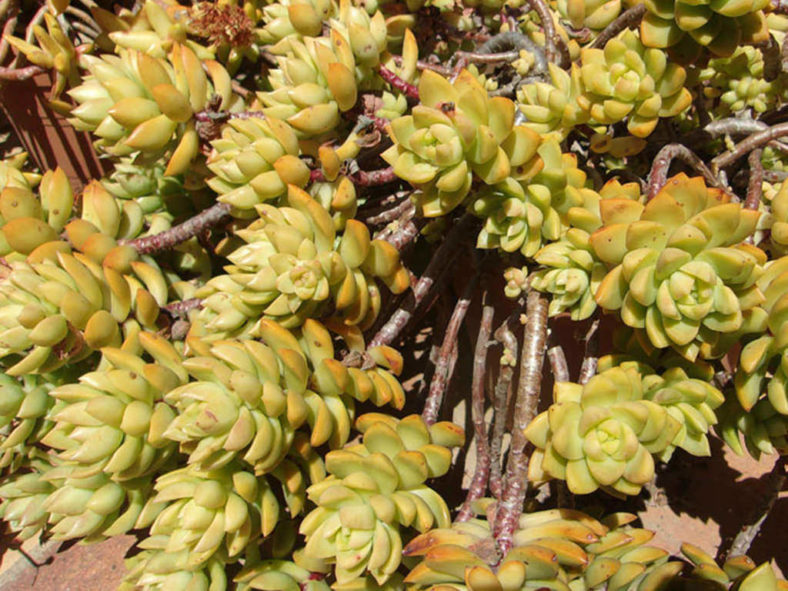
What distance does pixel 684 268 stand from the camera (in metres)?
0.71

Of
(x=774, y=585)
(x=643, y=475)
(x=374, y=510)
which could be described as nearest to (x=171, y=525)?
(x=374, y=510)

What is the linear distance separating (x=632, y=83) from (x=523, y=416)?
497 mm

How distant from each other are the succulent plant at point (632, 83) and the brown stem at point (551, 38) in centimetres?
19

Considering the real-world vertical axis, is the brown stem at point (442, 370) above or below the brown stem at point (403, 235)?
below

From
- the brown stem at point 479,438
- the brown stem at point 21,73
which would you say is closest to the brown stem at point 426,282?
the brown stem at point 479,438

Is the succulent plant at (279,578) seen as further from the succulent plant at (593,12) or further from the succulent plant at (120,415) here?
the succulent plant at (593,12)

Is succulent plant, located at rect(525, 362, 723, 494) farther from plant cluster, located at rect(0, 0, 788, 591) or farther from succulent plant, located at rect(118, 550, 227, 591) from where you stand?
succulent plant, located at rect(118, 550, 227, 591)

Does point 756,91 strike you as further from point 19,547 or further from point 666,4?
point 19,547

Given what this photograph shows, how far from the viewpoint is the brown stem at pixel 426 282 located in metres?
1.01

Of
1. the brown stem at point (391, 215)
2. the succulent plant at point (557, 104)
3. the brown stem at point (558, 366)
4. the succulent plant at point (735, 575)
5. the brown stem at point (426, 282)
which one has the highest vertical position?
the succulent plant at point (557, 104)

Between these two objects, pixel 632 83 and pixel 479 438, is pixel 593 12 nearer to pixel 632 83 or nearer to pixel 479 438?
pixel 632 83

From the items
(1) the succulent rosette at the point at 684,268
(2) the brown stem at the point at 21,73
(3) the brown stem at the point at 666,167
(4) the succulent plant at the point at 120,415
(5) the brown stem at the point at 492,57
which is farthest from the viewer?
(2) the brown stem at the point at 21,73

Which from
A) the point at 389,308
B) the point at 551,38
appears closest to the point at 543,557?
the point at 389,308

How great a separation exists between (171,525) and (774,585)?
745mm
